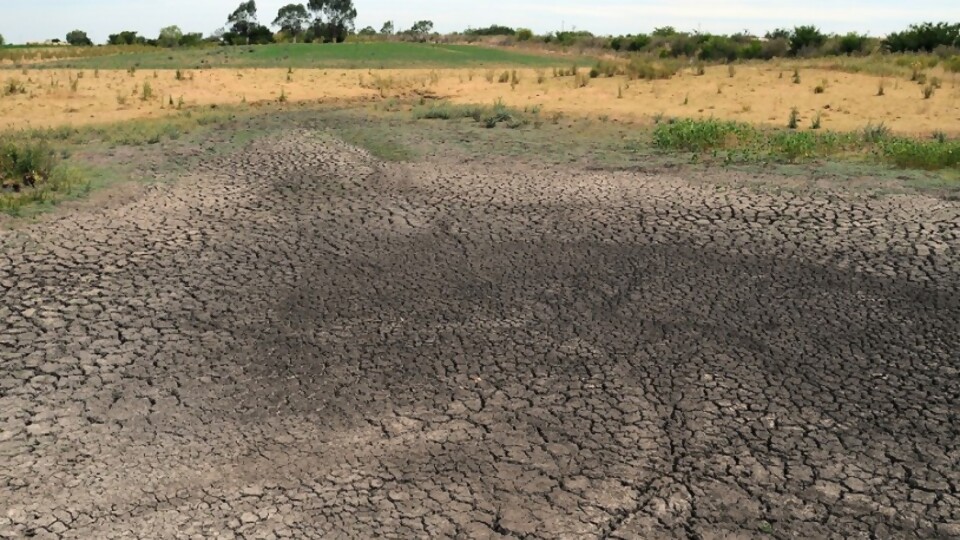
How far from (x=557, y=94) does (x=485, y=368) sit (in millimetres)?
13036

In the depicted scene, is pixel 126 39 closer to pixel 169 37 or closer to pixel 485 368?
pixel 169 37

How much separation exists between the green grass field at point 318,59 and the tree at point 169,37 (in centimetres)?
1560

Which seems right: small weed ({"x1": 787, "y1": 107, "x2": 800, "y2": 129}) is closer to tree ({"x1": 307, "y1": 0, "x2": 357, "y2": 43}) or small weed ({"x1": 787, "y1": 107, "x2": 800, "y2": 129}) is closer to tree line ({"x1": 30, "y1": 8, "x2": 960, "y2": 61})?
tree line ({"x1": 30, "y1": 8, "x2": 960, "y2": 61})

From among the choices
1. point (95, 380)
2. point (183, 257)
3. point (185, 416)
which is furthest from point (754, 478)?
point (183, 257)

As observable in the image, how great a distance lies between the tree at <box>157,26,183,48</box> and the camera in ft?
155

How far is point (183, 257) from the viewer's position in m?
6.83

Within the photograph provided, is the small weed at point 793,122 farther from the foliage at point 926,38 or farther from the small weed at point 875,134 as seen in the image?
the foliage at point 926,38

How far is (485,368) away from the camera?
16.9ft

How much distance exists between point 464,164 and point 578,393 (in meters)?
5.36

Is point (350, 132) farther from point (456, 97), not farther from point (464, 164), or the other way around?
point (456, 97)

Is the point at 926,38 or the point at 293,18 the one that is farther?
the point at 293,18

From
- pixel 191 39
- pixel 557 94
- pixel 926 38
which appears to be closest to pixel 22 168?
pixel 557 94

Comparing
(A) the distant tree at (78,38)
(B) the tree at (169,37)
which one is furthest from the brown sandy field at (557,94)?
(A) the distant tree at (78,38)

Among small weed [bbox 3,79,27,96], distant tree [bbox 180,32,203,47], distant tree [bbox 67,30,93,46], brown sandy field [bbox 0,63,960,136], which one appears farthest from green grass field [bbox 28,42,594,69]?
distant tree [bbox 67,30,93,46]
